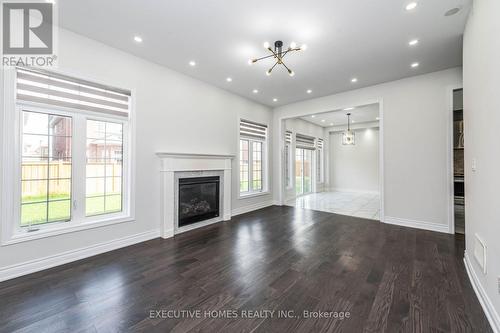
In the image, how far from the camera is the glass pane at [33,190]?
104 inches

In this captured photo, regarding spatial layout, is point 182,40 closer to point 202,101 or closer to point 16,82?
point 202,101

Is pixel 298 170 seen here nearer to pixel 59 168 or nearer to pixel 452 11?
pixel 452 11

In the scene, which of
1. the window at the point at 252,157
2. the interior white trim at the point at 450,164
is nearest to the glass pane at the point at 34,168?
the window at the point at 252,157

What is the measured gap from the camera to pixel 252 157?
6.23 m

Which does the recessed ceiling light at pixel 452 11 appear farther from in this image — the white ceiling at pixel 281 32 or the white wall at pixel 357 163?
the white wall at pixel 357 163

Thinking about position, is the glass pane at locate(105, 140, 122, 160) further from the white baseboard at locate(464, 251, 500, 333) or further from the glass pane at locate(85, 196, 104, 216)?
the white baseboard at locate(464, 251, 500, 333)

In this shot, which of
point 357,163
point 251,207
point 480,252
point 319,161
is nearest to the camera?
point 480,252

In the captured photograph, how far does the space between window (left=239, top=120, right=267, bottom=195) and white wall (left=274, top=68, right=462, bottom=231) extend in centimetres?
295

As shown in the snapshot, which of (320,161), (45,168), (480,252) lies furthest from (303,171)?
(45,168)

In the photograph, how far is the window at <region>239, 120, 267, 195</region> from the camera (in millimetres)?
5906

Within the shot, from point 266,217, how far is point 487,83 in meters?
4.24

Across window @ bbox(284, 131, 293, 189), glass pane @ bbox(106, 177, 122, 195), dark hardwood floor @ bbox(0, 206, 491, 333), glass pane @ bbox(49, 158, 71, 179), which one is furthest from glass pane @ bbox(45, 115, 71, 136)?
window @ bbox(284, 131, 293, 189)

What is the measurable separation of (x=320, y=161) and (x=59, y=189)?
9397 millimetres
